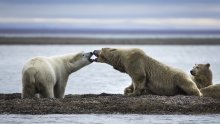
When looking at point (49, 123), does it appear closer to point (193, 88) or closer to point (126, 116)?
point (126, 116)

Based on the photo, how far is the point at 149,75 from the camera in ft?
56.8

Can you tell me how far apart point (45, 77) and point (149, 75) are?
2.35 metres

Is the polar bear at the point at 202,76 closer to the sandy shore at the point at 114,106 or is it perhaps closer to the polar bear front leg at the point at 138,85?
the polar bear front leg at the point at 138,85

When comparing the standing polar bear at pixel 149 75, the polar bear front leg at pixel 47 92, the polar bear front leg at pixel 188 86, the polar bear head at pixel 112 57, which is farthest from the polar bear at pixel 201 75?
the polar bear front leg at pixel 47 92

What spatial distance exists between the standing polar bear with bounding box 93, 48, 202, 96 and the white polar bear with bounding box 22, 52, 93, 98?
1.30m

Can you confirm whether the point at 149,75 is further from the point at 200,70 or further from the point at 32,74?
the point at 32,74

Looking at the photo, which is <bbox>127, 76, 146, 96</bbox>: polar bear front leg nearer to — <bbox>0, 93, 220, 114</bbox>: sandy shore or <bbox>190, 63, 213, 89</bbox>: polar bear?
<bbox>0, 93, 220, 114</bbox>: sandy shore

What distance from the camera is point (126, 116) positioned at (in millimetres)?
14750

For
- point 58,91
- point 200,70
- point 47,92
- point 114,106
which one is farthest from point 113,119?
point 200,70

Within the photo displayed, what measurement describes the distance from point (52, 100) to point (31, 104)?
0.59m

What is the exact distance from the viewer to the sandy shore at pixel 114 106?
15.2 meters

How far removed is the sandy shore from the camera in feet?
49.8

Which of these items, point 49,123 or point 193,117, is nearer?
point 49,123

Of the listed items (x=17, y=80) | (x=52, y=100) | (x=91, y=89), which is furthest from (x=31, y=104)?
(x=17, y=80)
